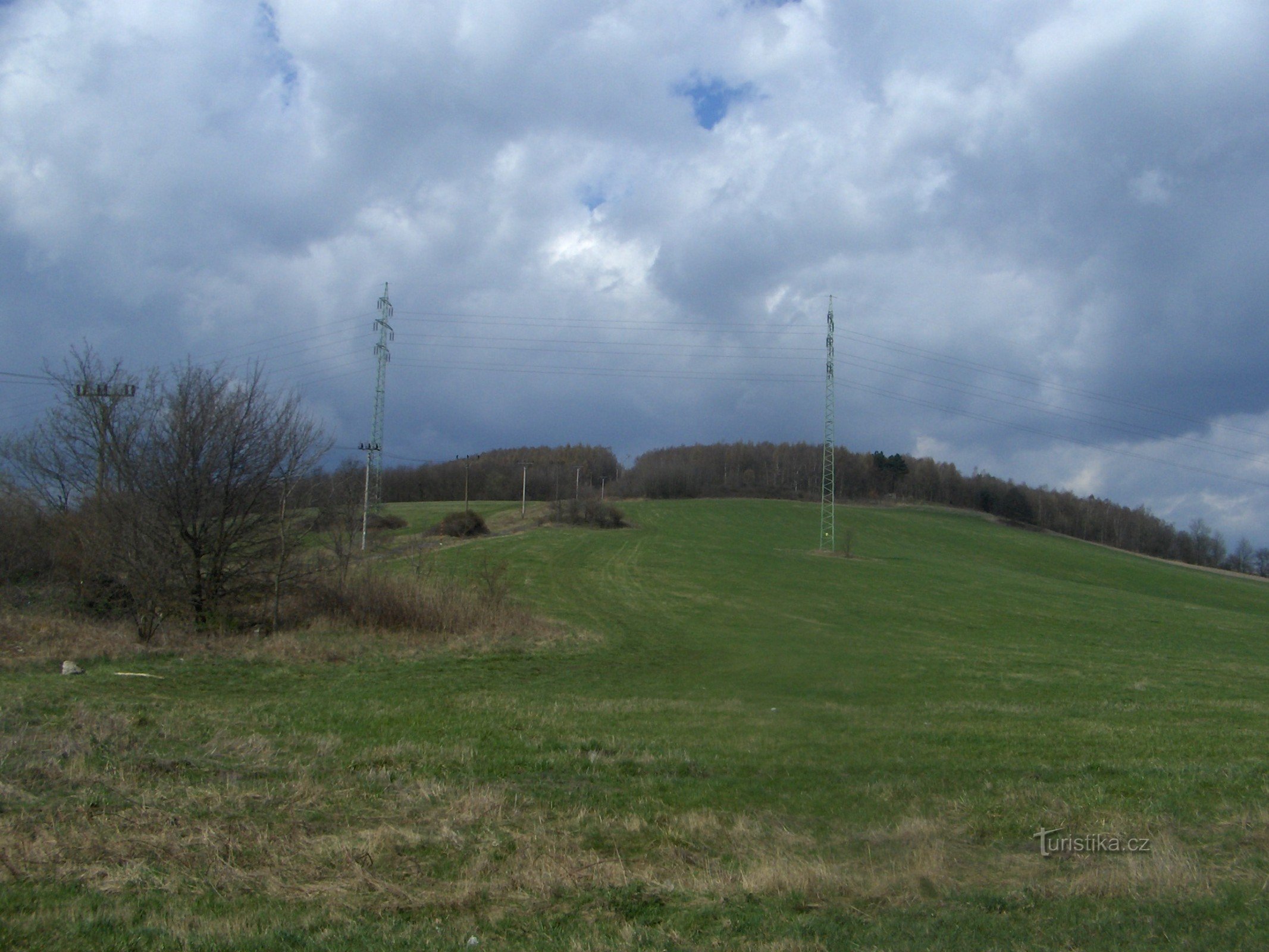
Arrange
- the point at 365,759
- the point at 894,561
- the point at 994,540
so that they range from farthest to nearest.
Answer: the point at 994,540 < the point at 894,561 < the point at 365,759

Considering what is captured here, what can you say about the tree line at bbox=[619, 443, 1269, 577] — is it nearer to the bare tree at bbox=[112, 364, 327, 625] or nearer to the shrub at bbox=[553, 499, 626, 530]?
the shrub at bbox=[553, 499, 626, 530]

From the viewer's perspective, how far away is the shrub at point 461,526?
236ft

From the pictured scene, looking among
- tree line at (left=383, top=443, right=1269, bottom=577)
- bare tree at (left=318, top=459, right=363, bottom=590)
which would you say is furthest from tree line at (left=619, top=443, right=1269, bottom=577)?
bare tree at (left=318, top=459, right=363, bottom=590)

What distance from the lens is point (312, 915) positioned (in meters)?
5.88

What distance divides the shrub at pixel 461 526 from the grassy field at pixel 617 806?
5066cm

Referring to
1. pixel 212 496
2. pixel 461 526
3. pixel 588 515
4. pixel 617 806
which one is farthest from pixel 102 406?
pixel 588 515

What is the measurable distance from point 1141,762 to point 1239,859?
12.9 ft

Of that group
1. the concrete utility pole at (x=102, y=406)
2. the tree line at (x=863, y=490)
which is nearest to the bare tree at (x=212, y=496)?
the concrete utility pole at (x=102, y=406)

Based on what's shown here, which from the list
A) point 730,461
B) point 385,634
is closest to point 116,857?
point 385,634

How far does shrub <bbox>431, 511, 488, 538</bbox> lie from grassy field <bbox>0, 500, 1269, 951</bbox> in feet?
166

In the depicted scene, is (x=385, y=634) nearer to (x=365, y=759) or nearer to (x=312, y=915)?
(x=365, y=759)

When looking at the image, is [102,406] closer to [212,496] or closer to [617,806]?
[212,496]

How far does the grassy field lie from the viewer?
5.73 meters

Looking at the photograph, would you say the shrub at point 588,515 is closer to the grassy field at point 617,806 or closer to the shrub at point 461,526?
the shrub at point 461,526
